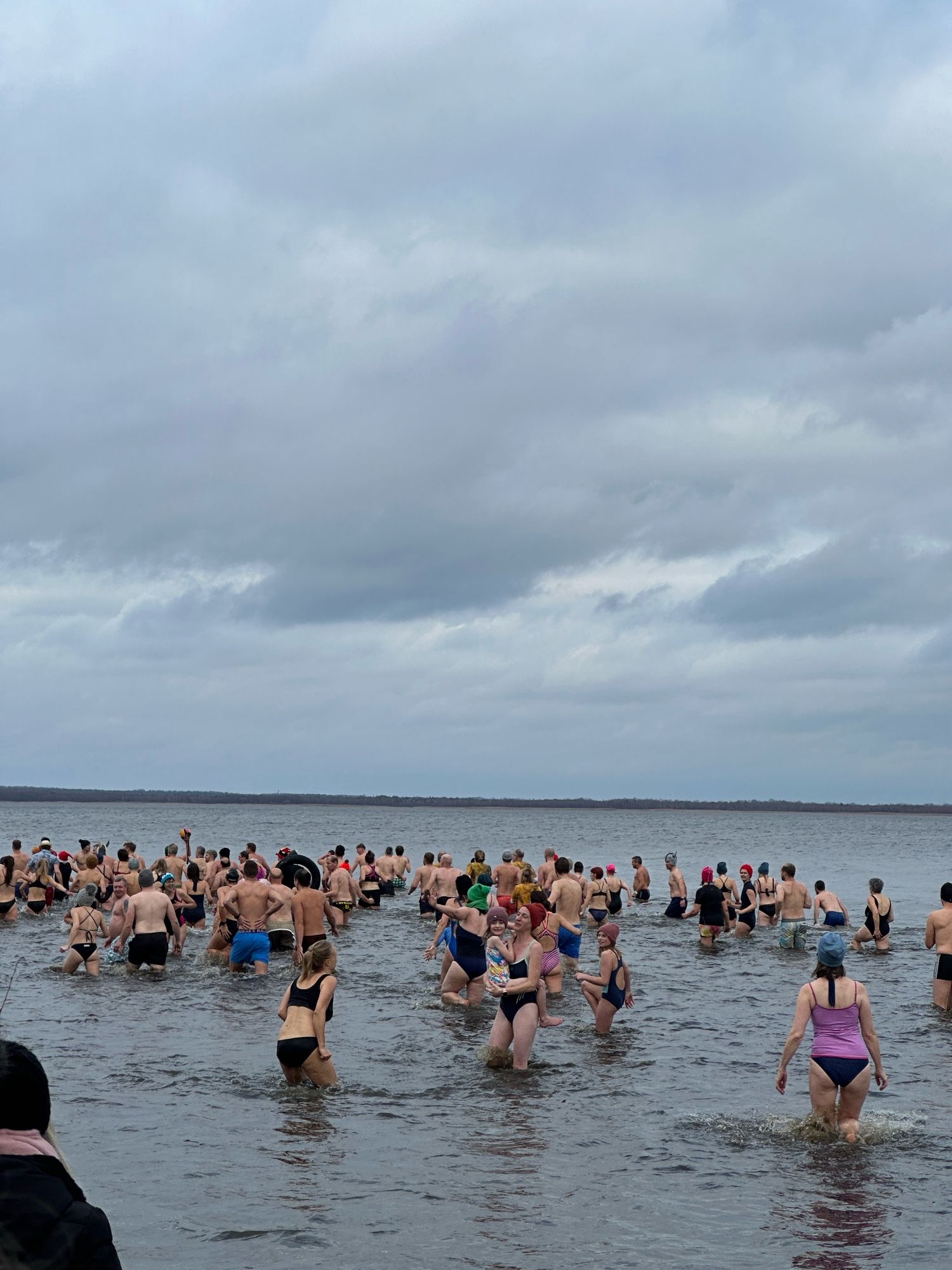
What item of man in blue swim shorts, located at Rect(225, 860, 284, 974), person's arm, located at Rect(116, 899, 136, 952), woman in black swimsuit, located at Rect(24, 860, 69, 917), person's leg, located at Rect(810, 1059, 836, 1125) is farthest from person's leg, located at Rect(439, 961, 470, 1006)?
woman in black swimsuit, located at Rect(24, 860, 69, 917)

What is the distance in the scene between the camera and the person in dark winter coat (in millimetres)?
2490

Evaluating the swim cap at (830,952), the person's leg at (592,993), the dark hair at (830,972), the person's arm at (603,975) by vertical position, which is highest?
the swim cap at (830,952)

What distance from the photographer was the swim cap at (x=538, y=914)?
39.2 feet

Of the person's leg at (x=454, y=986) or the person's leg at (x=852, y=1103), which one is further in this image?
the person's leg at (x=454, y=986)

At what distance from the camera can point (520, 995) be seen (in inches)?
425

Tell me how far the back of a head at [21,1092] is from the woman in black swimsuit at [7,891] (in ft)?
73.5

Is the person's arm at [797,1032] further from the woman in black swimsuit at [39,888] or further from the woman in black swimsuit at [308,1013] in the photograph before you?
the woman in black swimsuit at [39,888]

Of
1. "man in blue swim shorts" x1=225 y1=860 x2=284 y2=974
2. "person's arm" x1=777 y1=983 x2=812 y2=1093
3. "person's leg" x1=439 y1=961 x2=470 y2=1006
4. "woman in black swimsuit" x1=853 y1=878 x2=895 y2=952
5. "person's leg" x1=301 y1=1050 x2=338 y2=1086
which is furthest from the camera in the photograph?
"woman in black swimsuit" x1=853 y1=878 x2=895 y2=952

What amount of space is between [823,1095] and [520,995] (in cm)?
292

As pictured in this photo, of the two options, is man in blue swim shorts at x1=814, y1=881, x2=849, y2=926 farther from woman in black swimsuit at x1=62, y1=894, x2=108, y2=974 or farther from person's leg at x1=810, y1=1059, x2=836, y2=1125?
person's leg at x1=810, y1=1059, x2=836, y2=1125

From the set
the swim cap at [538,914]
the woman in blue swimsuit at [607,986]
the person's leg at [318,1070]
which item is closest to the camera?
the person's leg at [318,1070]

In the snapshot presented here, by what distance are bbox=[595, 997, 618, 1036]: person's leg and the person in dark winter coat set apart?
10.4 meters

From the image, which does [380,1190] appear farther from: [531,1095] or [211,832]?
[211,832]

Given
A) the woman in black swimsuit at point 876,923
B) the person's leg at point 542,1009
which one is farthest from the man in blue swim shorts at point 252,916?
the woman in black swimsuit at point 876,923
